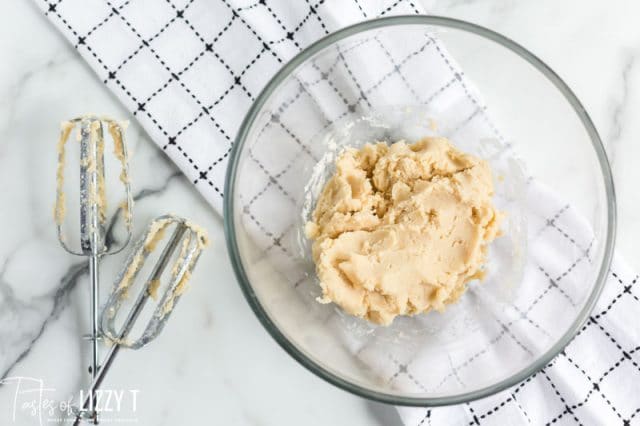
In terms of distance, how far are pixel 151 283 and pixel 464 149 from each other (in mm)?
562

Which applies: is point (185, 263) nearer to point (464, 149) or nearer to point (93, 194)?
point (93, 194)

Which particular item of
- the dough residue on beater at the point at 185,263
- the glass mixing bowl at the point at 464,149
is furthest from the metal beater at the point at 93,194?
the glass mixing bowl at the point at 464,149

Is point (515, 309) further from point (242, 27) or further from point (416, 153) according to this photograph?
point (242, 27)

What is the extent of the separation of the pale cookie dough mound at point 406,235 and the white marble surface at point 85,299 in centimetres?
21

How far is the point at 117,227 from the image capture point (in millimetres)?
1270

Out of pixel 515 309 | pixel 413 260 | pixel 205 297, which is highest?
pixel 205 297

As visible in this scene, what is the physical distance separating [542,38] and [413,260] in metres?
0.48

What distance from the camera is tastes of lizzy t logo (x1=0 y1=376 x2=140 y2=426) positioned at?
4.15ft

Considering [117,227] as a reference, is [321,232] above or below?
below

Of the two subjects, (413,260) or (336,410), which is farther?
(336,410)

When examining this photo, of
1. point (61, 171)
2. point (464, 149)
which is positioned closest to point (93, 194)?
point (61, 171)

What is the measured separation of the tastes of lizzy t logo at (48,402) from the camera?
1.26 meters

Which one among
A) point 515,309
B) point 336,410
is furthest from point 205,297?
point 515,309

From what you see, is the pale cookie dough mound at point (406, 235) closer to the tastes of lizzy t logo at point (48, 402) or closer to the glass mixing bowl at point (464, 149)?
the glass mixing bowl at point (464, 149)
